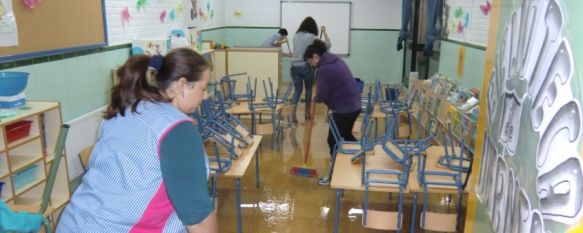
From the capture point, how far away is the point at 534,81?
1.32 metres

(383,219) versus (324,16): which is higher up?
(324,16)

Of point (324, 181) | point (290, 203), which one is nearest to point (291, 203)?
point (290, 203)

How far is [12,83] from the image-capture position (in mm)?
2656

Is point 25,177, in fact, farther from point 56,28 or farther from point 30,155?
point 56,28

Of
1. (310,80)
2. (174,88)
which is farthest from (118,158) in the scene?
(310,80)

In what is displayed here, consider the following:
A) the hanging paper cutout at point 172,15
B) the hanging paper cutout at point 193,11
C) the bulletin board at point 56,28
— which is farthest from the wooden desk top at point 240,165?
the hanging paper cutout at point 193,11

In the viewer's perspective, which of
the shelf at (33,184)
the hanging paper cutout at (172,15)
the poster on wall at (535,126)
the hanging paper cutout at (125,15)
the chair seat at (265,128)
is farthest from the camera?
the hanging paper cutout at (172,15)

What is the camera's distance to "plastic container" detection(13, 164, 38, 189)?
2.73 meters

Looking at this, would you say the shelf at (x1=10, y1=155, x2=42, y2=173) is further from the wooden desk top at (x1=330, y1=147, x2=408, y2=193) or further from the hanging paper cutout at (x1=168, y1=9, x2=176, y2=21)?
the hanging paper cutout at (x1=168, y1=9, x2=176, y2=21)

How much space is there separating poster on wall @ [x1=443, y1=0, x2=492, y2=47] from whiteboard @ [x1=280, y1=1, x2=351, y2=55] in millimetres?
3693

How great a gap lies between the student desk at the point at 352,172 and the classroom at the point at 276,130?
2 centimetres

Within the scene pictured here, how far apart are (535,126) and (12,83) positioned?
2634mm

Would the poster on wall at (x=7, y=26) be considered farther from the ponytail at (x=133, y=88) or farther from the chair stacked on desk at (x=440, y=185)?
the chair stacked on desk at (x=440, y=185)

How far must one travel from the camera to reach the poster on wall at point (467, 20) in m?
4.88
